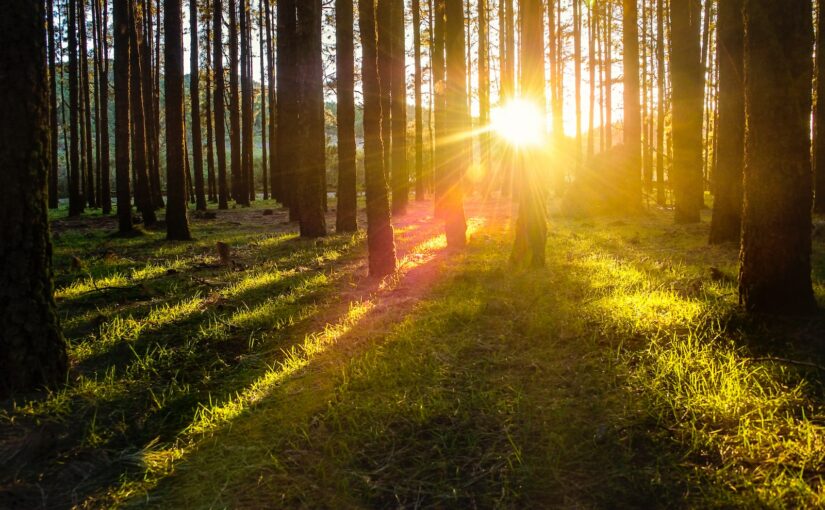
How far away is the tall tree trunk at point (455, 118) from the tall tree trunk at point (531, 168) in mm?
2358

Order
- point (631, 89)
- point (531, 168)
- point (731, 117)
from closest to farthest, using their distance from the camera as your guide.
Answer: point (531, 168) < point (731, 117) < point (631, 89)

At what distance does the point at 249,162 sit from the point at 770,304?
26.1 meters

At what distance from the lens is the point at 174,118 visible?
11.8 m

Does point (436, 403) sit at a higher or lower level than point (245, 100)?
lower

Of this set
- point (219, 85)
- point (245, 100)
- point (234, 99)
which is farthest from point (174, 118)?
point (245, 100)

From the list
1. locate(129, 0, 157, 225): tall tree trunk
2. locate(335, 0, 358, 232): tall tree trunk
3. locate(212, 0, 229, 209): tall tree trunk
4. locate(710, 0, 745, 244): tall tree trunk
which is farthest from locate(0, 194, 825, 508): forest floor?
locate(212, 0, 229, 209): tall tree trunk

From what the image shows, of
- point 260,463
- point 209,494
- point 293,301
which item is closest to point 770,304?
point 260,463

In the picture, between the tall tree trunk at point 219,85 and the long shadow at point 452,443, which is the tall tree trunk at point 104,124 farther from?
the long shadow at point 452,443

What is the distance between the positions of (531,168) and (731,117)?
3.99 m

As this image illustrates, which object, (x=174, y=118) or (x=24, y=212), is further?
(x=174, y=118)

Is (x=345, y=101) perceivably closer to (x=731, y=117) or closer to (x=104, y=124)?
(x=731, y=117)

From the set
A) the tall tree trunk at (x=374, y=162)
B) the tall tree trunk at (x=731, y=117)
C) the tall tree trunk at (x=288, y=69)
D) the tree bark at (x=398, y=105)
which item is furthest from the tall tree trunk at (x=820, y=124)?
the tall tree trunk at (x=288, y=69)

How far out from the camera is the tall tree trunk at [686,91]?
449 inches

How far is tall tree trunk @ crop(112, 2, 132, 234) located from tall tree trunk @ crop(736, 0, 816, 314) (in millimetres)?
14009
